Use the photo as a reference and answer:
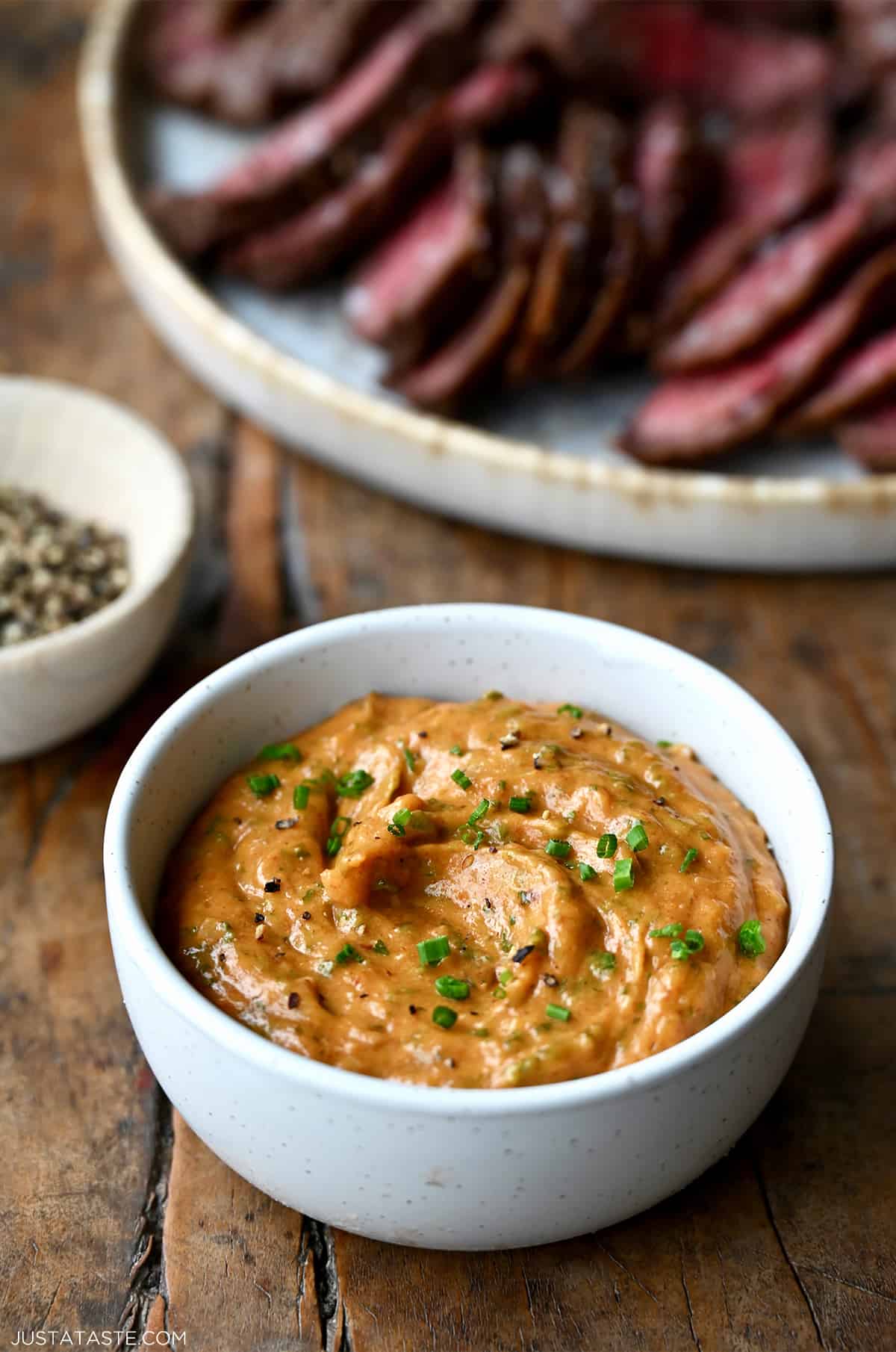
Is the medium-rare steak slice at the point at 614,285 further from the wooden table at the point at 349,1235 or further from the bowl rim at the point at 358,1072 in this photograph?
the bowl rim at the point at 358,1072

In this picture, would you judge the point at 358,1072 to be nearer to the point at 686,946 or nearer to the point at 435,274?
the point at 686,946

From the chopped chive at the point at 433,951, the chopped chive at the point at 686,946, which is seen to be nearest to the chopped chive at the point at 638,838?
the chopped chive at the point at 686,946

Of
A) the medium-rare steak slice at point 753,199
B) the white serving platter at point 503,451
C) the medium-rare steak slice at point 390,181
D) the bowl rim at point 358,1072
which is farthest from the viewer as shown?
the medium-rare steak slice at point 390,181

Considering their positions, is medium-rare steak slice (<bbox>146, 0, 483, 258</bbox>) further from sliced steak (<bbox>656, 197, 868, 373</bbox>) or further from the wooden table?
sliced steak (<bbox>656, 197, 868, 373</bbox>)

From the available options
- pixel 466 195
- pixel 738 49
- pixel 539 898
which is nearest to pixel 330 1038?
pixel 539 898

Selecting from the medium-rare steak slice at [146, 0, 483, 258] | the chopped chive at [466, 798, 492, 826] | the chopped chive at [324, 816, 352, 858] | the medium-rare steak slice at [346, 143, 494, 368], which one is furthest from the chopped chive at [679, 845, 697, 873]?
the medium-rare steak slice at [146, 0, 483, 258]

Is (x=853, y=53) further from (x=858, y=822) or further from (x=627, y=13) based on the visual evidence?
(x=858, y=822)

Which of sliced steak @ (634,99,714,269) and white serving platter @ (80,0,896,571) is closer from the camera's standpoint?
white serving platter @ (80,0,896,571)
